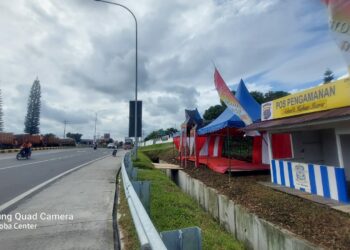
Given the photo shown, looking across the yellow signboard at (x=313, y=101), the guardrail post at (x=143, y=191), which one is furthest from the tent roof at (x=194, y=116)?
the guardrail post at (x=143, y=191)

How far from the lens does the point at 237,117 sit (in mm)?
13352

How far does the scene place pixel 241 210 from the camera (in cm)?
684

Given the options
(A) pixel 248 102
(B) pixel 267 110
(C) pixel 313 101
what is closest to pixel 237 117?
(B) pixel 267 110

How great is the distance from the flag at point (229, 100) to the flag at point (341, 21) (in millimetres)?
8673

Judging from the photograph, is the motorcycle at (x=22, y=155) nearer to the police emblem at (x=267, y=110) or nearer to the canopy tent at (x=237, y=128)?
the canopy tent at (x=237, y=128)

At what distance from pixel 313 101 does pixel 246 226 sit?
5.54 meters

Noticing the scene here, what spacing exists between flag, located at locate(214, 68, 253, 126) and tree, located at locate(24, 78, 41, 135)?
86092 millimetres

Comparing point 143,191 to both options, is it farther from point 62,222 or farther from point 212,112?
point 212,112

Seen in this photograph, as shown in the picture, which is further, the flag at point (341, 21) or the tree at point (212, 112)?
the tree at point (212, 112)

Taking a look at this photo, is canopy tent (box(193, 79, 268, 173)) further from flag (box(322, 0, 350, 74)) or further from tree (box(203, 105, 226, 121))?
tree (box(203, 105, 226, 121))

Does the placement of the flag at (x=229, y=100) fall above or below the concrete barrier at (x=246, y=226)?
above

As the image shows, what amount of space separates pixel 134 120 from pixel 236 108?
650cm

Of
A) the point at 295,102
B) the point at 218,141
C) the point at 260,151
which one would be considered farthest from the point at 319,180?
the point at 218,141

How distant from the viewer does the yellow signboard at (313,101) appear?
8500mm
